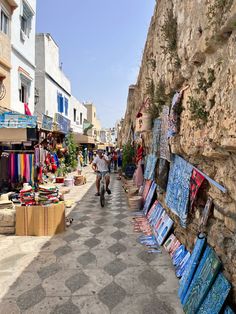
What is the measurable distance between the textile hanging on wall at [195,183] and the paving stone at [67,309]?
177 centimetres

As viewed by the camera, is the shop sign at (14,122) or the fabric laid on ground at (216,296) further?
the shop sign at (14,122)

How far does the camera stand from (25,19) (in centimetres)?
1115

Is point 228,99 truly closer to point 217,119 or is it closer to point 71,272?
point 217,119

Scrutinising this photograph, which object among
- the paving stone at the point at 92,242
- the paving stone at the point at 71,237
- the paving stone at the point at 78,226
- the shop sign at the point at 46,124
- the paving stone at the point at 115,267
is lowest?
the paving stone at the point at 78,226

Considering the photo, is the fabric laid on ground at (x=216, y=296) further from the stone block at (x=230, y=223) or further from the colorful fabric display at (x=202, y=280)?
the stone block at (x=230, y=223)

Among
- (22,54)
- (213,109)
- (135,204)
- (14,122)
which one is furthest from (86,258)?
(22,54)

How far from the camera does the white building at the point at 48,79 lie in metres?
14.0

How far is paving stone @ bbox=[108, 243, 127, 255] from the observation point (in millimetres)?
4125

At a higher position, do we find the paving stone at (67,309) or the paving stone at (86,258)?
the paving stone at (67,309)

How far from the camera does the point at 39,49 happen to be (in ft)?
45.9

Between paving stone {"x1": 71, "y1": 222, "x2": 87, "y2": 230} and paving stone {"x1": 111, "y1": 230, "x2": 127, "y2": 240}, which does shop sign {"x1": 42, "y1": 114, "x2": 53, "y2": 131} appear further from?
paving stone {"x1": 111, "y1": 230, "x2": 127, "y2": 240}

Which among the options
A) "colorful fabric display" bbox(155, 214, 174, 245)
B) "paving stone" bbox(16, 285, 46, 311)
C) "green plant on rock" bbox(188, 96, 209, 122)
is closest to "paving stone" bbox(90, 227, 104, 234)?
"colorful fabric display" bbox(155, 214, 174, 245)

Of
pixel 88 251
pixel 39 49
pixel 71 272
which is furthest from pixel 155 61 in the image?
pixel 39 49

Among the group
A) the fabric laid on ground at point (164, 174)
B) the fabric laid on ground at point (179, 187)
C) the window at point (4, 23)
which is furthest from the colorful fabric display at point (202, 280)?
the window at point (4, 23)
